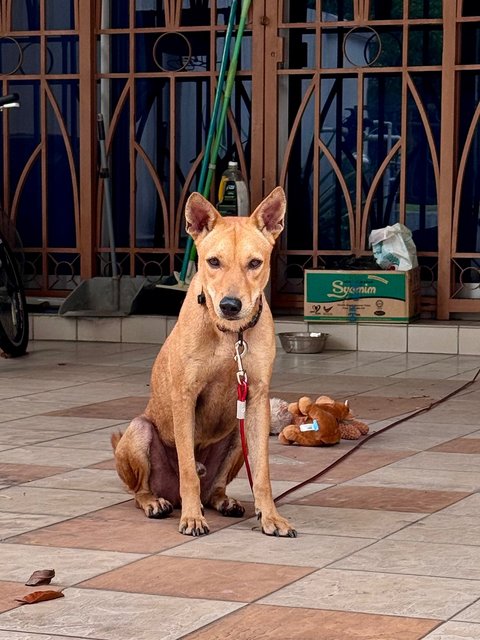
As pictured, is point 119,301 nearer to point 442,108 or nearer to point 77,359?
point 77,359

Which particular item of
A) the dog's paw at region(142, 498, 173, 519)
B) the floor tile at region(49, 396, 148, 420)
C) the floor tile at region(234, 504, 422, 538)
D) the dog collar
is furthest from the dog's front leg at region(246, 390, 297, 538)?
the floor tile at region(49, 396, 148, 420)

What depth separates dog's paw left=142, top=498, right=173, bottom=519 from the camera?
4.72 meters

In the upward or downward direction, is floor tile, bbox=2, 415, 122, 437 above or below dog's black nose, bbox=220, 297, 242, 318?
below

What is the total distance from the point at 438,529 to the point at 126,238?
23.0 feet

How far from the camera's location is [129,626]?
3.43 meters

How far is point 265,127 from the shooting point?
10.7 metres

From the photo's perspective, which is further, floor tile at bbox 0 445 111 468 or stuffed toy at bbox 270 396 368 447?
stuffed toy at bbox 270 396 368 447

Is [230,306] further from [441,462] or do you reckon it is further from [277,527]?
[441,462]

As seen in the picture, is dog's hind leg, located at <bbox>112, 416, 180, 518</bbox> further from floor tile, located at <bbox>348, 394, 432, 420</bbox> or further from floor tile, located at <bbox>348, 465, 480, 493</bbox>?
floor tile, located at <bbox>348, 394, 432, 420</bbox>

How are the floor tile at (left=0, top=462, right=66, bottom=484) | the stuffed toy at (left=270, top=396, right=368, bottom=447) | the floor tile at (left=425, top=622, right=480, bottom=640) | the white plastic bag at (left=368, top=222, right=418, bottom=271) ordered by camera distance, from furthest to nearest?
the white plastic bag at (left=368, top=222, right=418, bottom=271), the stuffed toy at (left=270, top=396, right=368, bottom=447), the floor tile at (left=0, top=462, right=66, bottom=484), the floor tile at (left=425, top=622, right=480, bottom=640)

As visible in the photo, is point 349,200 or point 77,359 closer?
point 77,359

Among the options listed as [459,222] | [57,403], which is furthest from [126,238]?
[57,403]

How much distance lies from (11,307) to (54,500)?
4906mm

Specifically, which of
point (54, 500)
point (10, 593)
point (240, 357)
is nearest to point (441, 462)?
point (240, 357)
